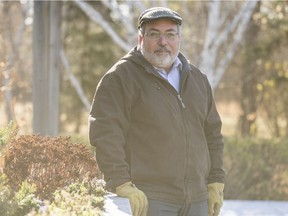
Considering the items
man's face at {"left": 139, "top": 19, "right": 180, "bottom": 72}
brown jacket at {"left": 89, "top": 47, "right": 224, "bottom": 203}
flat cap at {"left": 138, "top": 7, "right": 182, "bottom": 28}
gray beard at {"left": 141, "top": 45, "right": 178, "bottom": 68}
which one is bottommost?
brown jacket at {"left": 89, "top": 47, "right": 224, "bottom": 203}

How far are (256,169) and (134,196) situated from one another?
5923 mm

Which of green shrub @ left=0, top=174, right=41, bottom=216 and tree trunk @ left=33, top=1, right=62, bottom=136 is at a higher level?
tree trunk @ left=33, top=1, right=62, bottom=136

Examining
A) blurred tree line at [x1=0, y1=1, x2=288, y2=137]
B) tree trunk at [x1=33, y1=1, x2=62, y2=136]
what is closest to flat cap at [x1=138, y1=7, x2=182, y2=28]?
tree trunk at [x1=33, y1=1, x2=62, y2=136]

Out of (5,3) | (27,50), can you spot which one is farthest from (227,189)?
(27,50)

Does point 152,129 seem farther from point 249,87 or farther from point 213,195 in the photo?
point 249,87

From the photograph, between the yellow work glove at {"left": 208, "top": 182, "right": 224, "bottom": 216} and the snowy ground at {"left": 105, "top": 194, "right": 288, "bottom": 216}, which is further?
the snowy ground at {"left": 105, "top": 194, "right": 288, "bottom": 216}

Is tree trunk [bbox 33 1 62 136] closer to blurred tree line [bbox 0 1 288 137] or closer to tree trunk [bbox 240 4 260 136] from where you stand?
blurred tree line [bbox 0 1 288 137]

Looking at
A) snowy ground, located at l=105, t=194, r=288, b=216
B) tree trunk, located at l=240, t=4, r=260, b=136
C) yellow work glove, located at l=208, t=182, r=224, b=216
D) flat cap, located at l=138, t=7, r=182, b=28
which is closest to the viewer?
flat cap, located at l=138, t=7, r=182, b=28

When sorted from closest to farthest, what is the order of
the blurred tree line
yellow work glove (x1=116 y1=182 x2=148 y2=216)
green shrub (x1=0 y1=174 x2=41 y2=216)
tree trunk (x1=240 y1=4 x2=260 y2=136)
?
green shrub (x1=0 y1=174 x2=41 y2=216), yellow work glove (x1=116 y1=182 x2=148 y2=216), the blurred tree line, tree trunk (x1=240 y1=4 x2=260 y2=136)

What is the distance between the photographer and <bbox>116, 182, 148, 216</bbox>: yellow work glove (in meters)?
3.76

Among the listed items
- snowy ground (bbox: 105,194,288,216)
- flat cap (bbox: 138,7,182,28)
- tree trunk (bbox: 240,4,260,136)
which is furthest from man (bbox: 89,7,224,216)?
tree trunk (bbox: 240,4,260,136)

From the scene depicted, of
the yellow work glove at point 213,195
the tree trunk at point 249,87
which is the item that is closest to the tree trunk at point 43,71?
the yellow work glove at point 213,195

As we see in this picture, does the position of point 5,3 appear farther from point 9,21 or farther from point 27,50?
point 27,50

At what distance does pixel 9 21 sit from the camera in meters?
13.2
